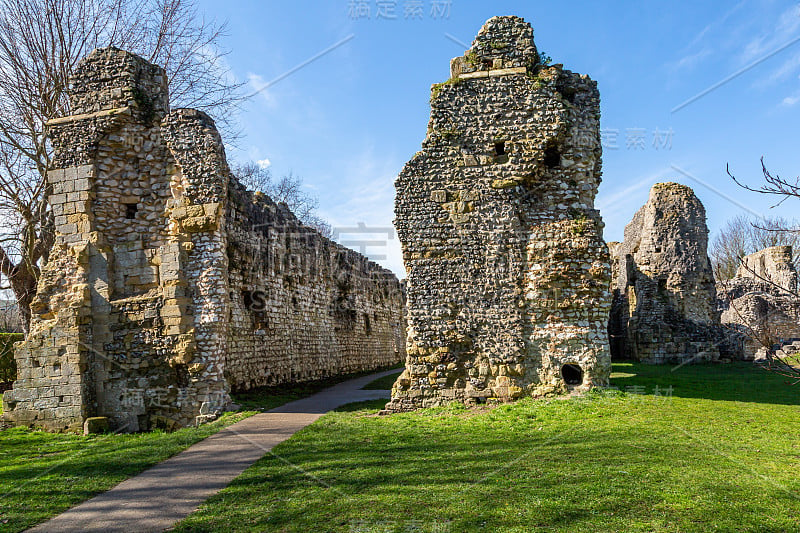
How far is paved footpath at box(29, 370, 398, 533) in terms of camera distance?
5648 mm

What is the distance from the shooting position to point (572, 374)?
10547mm

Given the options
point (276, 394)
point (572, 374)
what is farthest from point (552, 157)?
point (276, 394)

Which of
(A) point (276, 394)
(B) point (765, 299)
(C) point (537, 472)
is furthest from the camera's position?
(B) point (765, 299)

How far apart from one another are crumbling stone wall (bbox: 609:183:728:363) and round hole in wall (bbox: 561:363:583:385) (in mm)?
10827

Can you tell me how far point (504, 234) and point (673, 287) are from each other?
12751 millimetres

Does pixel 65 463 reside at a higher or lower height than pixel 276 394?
lower

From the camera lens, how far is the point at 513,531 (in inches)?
183

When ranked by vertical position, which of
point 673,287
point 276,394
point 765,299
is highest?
point 673,287

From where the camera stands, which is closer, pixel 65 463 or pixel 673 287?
pixel 65 463

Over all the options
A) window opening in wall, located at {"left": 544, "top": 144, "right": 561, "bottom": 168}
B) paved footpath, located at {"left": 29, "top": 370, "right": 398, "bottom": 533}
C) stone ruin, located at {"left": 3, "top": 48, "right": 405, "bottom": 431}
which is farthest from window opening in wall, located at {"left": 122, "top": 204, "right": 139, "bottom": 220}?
window opening in wall, located at {"left": 544, "top": 144, "right": 561, "bottom": 168}

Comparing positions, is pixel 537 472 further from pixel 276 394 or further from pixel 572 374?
pixel 276 394

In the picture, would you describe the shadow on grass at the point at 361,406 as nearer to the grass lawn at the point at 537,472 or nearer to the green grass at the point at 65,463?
the grass lawn at the point at 537,472

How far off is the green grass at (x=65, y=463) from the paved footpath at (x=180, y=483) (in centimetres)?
29

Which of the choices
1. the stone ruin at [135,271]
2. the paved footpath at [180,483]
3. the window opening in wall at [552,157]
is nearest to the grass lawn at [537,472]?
the paved footpath at [180,483]
